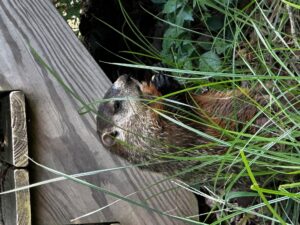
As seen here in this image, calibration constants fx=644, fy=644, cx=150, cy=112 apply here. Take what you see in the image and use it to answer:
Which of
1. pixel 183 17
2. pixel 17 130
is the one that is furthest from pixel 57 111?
pixel 183 17

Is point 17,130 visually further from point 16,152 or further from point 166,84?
point 166,84

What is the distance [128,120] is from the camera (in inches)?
78.5

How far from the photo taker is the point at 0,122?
1844mm

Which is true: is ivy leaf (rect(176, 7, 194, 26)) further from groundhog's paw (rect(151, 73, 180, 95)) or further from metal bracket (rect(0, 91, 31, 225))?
metal bracket (rect(0, 91, 31, 225))

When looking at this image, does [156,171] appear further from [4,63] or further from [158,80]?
[4,63]

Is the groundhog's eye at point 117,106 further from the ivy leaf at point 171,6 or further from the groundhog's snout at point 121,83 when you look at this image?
the ivy leaf at point 171,6

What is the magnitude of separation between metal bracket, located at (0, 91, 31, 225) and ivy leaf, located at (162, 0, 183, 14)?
0.68 meters

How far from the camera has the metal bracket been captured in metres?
1.69

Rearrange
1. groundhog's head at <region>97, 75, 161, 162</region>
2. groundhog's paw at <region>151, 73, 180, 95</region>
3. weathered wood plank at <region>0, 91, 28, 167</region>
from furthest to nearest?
groundhog's paw at <region>151, 73, 180, 95</region>, groundhog's head at <region>97, 75, 161, 162</region>, weathered wood plank at <region>0, 91, 28, 167</region>

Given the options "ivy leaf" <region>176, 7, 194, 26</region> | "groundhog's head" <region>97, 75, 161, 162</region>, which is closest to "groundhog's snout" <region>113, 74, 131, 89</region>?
"groundhog's head" <region>97, 75, 161, 162</region>

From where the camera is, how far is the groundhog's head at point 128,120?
1.80 meters

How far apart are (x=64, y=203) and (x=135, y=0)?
3.87ft

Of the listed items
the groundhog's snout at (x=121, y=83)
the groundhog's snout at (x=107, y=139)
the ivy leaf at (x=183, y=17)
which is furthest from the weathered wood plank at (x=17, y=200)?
the ivy leaf at (x=183, y=17)

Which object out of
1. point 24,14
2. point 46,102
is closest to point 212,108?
point 46,102
